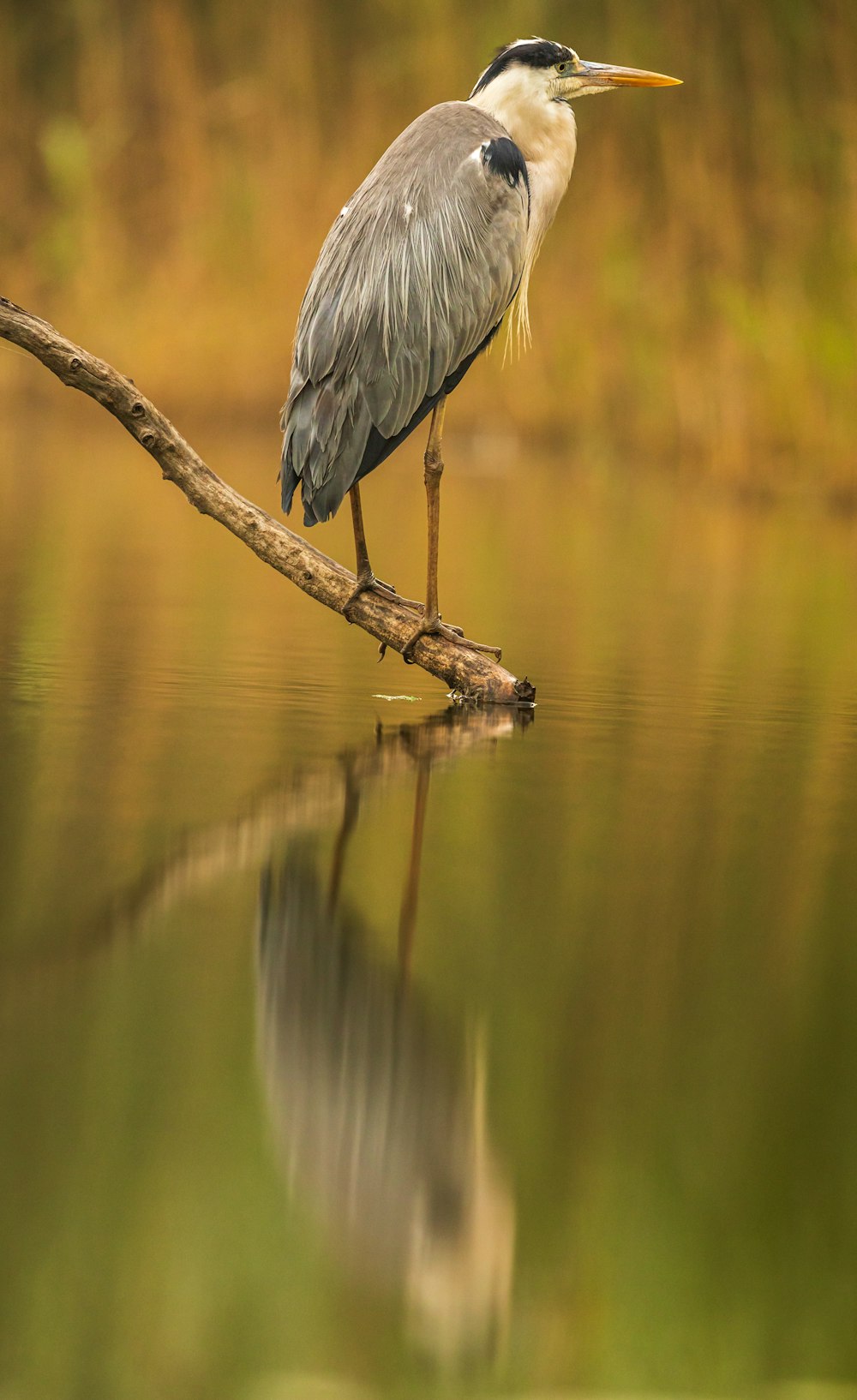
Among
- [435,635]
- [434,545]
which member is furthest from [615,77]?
[435,635]

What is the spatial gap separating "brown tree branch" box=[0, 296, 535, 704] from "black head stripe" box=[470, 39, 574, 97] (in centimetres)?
102

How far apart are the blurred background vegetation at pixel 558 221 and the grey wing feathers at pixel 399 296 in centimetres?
474

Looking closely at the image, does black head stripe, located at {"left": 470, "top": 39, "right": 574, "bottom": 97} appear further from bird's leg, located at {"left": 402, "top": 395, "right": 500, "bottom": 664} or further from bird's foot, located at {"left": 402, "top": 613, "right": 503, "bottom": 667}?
bird's foot, located at {"left": 402, "top": 613, "right": 503, "bottom": 667}

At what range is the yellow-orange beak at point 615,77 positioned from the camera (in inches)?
156

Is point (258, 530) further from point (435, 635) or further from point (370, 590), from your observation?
point (435, 635)

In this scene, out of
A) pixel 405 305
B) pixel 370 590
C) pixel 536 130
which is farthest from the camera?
pixel 536 130

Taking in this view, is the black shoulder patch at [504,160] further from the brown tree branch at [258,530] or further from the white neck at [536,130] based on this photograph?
the brown tree branch at [258,530]

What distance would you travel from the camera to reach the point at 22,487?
7090 mm

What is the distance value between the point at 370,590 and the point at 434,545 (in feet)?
0.57


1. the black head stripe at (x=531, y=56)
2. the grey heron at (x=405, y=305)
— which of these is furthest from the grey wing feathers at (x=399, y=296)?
the black head stripe at (x=531, y=56)

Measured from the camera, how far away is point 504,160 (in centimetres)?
356

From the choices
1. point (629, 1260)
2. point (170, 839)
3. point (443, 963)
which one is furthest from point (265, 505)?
point (629, 1260)

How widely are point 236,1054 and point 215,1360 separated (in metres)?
0.40

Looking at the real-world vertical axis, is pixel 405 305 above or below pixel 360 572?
above
